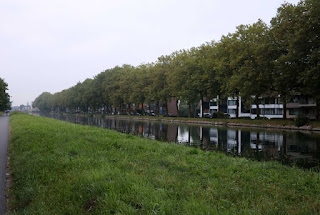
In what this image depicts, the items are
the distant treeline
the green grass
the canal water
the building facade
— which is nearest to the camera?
the green grass

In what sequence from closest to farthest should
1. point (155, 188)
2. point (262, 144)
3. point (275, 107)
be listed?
point (155, 188), point (262, 144), point (275, 107)

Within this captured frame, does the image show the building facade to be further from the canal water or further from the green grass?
the green grass

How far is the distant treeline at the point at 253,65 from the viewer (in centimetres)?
3088

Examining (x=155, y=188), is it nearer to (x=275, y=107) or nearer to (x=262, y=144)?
(x=262, y=144)

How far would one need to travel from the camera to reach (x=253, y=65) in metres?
39.3

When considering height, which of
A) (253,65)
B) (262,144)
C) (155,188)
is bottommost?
(262,144)

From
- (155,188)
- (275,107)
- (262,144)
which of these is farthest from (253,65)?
(275,107)

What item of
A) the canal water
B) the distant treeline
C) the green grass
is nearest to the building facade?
the distant treeline

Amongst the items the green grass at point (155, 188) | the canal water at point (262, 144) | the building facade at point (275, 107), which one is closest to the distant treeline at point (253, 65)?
the building facade at point (275, 107)

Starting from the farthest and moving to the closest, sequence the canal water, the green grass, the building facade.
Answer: the building facade, the canal water, the green grass

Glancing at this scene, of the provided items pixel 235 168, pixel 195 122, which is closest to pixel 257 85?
pixel 195 122

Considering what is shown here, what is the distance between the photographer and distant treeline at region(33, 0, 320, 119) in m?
30.9

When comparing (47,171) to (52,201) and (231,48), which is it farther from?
(231,48)

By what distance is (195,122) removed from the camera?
52.2 meters
